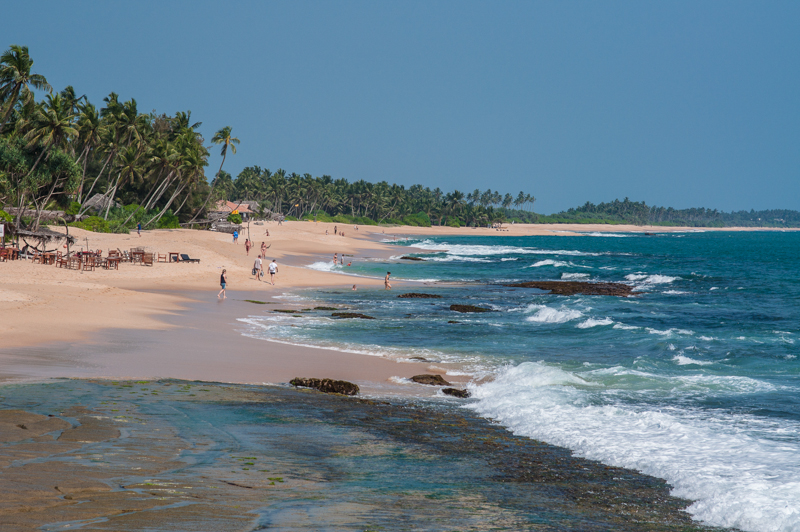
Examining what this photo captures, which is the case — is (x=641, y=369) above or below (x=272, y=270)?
below

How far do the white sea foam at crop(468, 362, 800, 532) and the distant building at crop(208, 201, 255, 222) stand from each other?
249ft

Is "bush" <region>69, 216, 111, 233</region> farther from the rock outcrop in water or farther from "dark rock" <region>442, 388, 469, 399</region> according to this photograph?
"dark rock" <region>442, 388, 469, 399</region>

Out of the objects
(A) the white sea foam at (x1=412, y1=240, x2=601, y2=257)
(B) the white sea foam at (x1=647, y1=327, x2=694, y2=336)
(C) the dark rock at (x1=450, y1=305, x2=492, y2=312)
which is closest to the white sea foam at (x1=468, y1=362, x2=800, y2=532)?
(B) the white sea foam at (x1=647, y1=327, x2=694, y2=336)

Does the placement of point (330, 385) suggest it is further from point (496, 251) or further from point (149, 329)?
point (496, 251)

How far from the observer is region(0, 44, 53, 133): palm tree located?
126ft

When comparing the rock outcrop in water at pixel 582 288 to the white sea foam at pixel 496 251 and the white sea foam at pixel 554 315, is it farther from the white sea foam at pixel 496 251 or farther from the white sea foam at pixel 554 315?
the white sea foam at pixel 496 251

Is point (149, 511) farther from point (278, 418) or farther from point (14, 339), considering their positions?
point (14, 339)

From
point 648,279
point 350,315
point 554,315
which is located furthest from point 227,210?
point 554,315

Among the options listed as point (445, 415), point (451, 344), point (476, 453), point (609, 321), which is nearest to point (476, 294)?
point (609, 321)

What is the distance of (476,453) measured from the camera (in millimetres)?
8898

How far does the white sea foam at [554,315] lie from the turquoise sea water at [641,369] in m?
0.07

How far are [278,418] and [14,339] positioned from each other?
28.8 feet

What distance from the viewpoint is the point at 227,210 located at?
102750 millimetres

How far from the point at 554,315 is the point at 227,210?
85.1 meters
